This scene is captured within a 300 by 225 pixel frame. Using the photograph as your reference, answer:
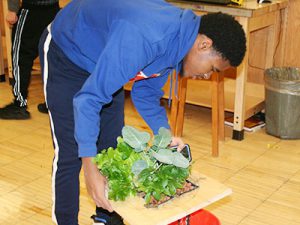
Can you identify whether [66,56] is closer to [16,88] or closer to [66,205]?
[66,205]

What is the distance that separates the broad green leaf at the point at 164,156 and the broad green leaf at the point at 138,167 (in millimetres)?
46

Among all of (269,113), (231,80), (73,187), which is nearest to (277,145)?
(269,113)

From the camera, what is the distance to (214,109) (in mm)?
2896

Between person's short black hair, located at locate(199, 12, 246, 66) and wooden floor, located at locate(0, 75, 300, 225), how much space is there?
3.44 feet

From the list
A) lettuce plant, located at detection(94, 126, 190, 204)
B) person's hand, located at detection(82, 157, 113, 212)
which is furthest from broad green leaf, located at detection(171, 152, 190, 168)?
person's hand, located at detection(82, 157, 113, 212)

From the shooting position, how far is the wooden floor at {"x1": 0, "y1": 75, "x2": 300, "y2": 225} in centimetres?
233

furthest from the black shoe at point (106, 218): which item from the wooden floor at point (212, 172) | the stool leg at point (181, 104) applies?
the stool leg at point (181, 104)

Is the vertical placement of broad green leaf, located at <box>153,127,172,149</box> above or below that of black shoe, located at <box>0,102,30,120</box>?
above

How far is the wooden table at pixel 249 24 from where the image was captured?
2.87 m

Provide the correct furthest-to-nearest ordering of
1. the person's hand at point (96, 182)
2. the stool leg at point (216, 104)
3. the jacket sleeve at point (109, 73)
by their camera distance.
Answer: the stool leg at point (216, 104)
the person's hand at point (96, 182)
the jacket sleeve at point (109, 73)

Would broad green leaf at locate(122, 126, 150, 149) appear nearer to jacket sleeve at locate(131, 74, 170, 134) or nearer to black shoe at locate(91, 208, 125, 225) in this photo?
jacket sleeve at locate(131, 74, 170, 134)

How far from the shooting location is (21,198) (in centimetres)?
246

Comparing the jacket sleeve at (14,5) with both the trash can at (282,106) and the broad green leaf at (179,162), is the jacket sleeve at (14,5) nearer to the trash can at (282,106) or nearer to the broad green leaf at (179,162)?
the trash can at (282,106)

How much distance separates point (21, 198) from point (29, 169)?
1.01 ft
